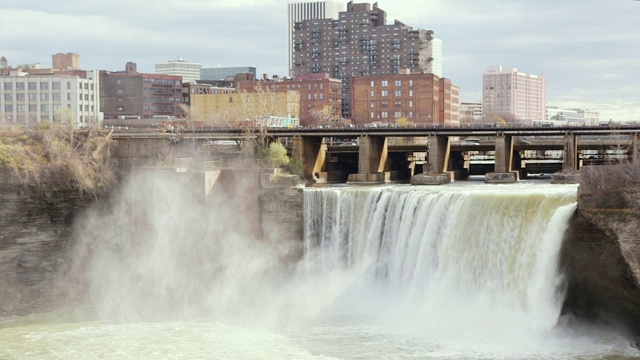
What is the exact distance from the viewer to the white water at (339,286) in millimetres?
40500

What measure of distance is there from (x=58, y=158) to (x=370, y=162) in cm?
2249

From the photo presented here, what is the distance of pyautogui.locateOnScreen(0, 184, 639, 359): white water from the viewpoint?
40500mm

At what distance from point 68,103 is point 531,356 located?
115695 millimetres

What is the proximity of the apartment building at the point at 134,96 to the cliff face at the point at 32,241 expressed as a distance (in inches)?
3945

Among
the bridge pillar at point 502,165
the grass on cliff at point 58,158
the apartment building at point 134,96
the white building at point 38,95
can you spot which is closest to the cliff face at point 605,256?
the bridge pillar at point 502,165

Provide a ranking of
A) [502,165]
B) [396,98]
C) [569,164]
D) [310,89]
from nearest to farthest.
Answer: [569,164] → [502,165] → [396,98] → [310,89]

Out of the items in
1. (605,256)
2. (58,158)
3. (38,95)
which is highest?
(38,95)

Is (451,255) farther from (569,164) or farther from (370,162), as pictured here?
(370,162)

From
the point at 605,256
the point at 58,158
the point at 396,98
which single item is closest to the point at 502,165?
the point at 605,256

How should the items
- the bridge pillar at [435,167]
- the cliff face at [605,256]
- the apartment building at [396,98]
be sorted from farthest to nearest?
the apartment building at [396,98], the bridge pillar at [435,167], the cliff face at [605,256]

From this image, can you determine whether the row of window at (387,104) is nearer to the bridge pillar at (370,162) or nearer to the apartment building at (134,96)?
the apartment building at (134,96)

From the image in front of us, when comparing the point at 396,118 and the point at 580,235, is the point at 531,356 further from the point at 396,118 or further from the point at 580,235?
the point at 396,118

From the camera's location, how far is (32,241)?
58.3 metres

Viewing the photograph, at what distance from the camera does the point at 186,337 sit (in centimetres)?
4328
